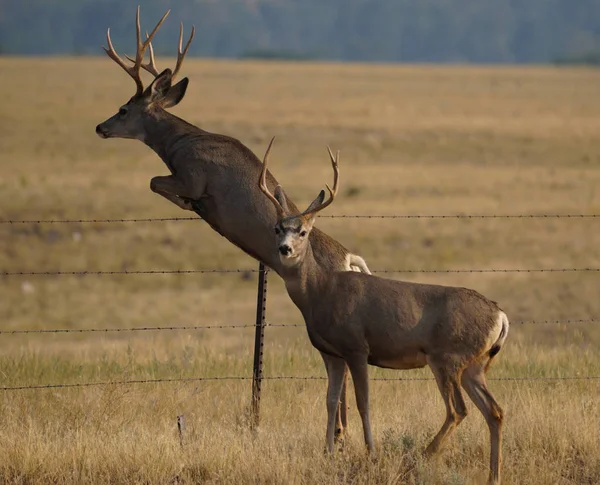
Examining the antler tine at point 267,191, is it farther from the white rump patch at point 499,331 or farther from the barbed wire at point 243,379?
the barbed wire at point 243,379

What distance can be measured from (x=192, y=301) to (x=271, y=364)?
9.45 metres

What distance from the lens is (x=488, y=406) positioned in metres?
8.66

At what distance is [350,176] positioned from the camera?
39031mm

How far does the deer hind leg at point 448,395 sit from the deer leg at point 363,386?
422 millimetres

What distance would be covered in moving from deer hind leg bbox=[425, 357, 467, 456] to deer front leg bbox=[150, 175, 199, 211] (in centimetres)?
259

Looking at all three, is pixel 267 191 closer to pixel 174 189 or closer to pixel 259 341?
pixel 174 189

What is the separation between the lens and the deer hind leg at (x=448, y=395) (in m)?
8.60

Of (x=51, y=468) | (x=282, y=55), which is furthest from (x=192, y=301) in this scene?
(x=282, y=55)

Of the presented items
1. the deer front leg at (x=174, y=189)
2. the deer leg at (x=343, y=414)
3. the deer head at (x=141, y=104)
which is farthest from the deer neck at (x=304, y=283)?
the deer head at (x=141, y=104)

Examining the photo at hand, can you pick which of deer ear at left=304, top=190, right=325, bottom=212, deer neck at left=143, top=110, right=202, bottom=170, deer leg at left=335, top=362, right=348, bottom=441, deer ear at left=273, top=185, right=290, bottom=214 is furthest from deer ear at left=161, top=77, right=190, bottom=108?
deer leg at left=335, top=362, right=348, bottom=441

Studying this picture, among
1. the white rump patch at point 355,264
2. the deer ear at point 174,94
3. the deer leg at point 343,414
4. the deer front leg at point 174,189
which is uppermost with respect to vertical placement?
the deer ear at point 174,94

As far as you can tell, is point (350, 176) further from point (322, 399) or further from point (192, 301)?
point (322, 399)

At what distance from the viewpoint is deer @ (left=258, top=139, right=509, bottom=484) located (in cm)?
863

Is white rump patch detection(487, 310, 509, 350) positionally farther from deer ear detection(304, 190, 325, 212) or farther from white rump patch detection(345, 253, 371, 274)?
deer ear detection(304, 190, 325, 212)
